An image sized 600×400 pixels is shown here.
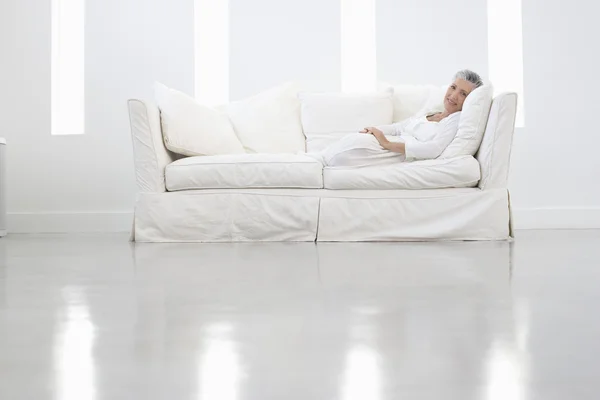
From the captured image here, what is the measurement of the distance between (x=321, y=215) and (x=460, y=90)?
1.08 m

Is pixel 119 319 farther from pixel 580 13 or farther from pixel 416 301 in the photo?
pixel 580 13

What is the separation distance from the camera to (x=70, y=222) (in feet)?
15.3

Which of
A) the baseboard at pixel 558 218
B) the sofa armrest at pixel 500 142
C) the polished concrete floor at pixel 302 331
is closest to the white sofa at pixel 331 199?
the sofa armrest at pixel 500 142

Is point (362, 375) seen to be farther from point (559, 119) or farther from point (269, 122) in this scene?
point (559, 119)

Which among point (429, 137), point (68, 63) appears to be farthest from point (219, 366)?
point (68, 63)

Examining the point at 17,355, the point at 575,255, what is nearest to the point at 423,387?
the point at 17,355

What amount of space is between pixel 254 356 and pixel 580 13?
175 inches

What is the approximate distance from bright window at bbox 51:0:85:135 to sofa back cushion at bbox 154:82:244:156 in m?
1.31

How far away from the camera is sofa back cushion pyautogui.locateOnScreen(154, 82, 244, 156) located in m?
3.58

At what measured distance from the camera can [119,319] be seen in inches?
50.2

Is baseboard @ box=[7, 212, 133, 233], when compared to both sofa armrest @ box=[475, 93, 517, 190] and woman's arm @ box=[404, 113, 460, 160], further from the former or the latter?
sofa armrest @ box=[475, 93, 517, 190]

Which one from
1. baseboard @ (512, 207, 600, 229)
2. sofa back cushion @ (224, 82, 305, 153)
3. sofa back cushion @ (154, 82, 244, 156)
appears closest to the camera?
sofa back cushion @ (154, 82, 244, 156)

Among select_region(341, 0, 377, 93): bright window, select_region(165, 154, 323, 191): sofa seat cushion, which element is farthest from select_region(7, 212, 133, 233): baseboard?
select_region(341, 0, 377, 93): bright window

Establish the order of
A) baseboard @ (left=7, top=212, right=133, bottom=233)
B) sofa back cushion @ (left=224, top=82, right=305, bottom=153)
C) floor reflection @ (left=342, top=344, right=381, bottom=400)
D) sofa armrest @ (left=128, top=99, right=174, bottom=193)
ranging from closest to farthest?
floor reflection @ (left=342, top=344, right=381, bottom=400) < sofa armrest @ (left=128, top=99, right=174, bottom=193) < sofa back cushion @ (left=224, top=82, right=305, bottom=153) < baseboard @ (left=7, top=212, right=133, bottom=233)
